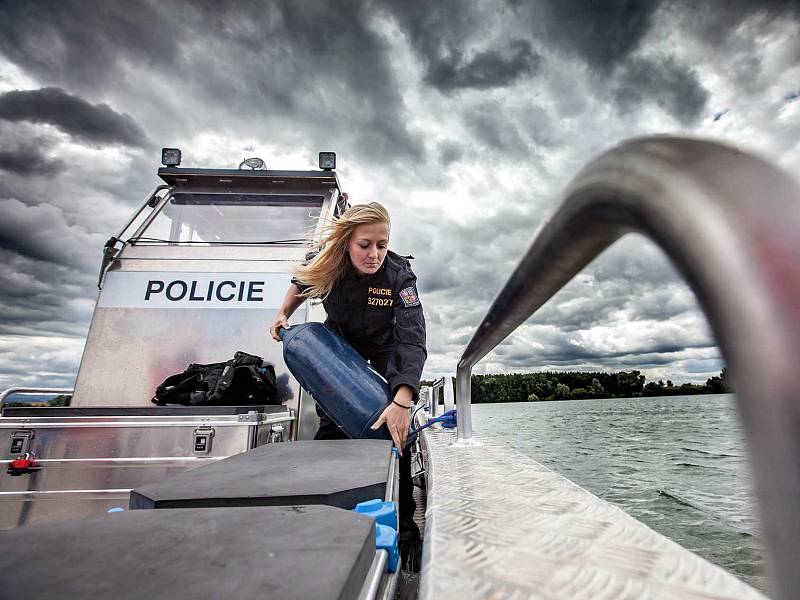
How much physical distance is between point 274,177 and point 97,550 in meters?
3.72

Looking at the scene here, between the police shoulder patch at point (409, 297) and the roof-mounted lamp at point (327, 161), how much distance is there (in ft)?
6.64

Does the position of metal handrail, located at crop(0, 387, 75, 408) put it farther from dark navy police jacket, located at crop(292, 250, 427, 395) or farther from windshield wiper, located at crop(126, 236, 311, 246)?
dark navy police jacket, located at crop(292, 250, 427, 395)

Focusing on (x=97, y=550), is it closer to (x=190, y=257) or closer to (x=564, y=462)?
(x=190, y=257)

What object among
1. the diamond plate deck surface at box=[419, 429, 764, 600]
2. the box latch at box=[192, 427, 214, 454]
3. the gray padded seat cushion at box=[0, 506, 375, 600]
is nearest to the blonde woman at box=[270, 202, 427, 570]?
the box latch at box=[192, 427, 214, 454]

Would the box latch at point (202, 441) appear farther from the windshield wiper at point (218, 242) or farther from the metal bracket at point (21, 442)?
the windshield wiper at point (218, 242)

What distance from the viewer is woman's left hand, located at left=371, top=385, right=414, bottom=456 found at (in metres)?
1.94

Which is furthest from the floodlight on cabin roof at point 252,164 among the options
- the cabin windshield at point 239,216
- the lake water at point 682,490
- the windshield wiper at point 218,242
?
the lake water at point 682,490

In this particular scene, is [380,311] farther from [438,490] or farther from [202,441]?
[438,490]

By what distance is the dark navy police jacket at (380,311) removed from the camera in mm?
2320

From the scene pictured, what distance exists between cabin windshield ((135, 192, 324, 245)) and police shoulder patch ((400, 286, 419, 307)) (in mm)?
1732

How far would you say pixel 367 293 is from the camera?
2.45 meters

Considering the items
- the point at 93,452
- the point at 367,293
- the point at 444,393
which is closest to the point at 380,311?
the point at 367,293

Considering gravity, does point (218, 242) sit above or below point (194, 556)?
above

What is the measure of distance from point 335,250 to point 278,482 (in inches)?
62.9
